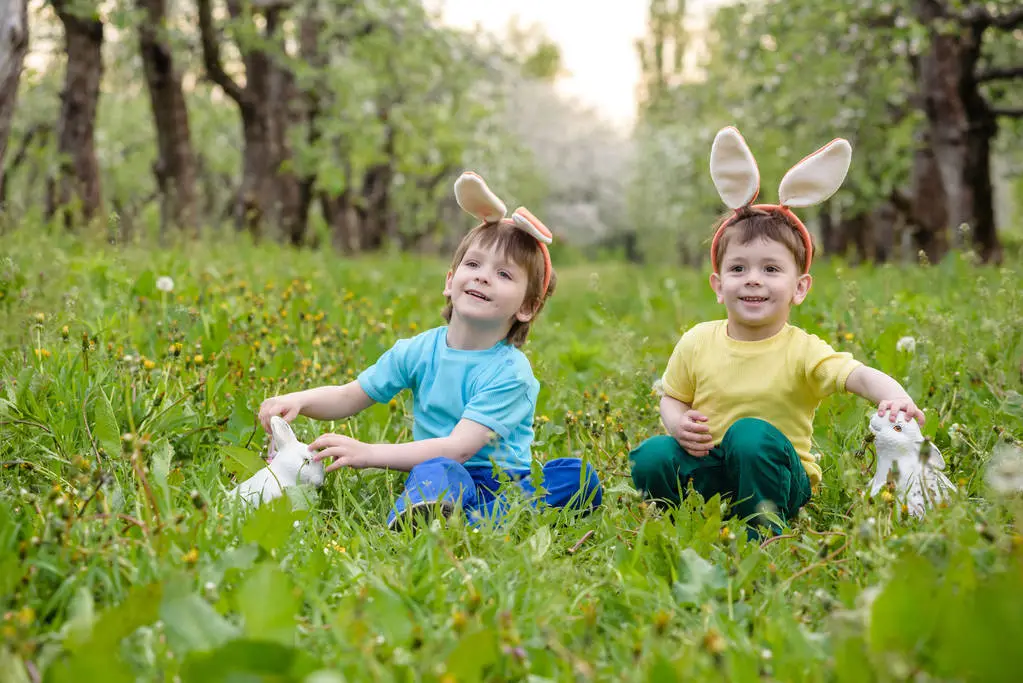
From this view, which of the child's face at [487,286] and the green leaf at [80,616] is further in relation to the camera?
the child's face at [487,286]

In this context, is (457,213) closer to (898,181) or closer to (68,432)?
(898,181)

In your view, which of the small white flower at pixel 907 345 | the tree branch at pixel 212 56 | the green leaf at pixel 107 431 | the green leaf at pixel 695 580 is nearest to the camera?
the green leaf at pixel 695 580

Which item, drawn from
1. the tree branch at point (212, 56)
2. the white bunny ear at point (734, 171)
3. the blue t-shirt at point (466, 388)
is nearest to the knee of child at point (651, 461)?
the blue t-shirt at point (466, 388)

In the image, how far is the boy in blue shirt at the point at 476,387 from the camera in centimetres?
265

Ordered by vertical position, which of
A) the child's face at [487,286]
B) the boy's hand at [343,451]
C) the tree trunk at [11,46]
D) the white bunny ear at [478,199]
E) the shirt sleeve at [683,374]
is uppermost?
the tree trunk at [11,46]

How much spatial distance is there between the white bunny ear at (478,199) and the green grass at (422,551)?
0.76m

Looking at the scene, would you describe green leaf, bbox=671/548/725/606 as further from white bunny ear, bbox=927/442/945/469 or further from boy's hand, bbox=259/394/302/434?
boy's hand, bbox=259/394/302/434

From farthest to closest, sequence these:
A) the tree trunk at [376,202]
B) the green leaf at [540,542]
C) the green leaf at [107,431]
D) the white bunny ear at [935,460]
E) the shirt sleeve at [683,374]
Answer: the tree trunk at [376,202] → the shirt sleeve at [683,374] → the green leaf at [107,431] → the white bunny ear at [935,460] → the green leaf at [540,542]

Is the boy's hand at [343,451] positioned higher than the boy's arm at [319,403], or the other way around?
the boy's arm at [319,403]

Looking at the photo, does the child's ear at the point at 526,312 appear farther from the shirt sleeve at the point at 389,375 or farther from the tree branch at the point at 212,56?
the tree branch at the point at 212,56

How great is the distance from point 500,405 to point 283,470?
2.10ft

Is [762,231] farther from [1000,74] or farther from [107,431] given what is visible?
[1000,74]

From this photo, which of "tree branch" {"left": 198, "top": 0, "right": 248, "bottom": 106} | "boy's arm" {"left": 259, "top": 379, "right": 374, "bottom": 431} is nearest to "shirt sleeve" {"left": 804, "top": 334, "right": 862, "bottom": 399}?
"boy's arm" {"left": 259, "top": 379, "right": 374, "bottom": 431}

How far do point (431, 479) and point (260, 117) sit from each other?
33.4 feet
